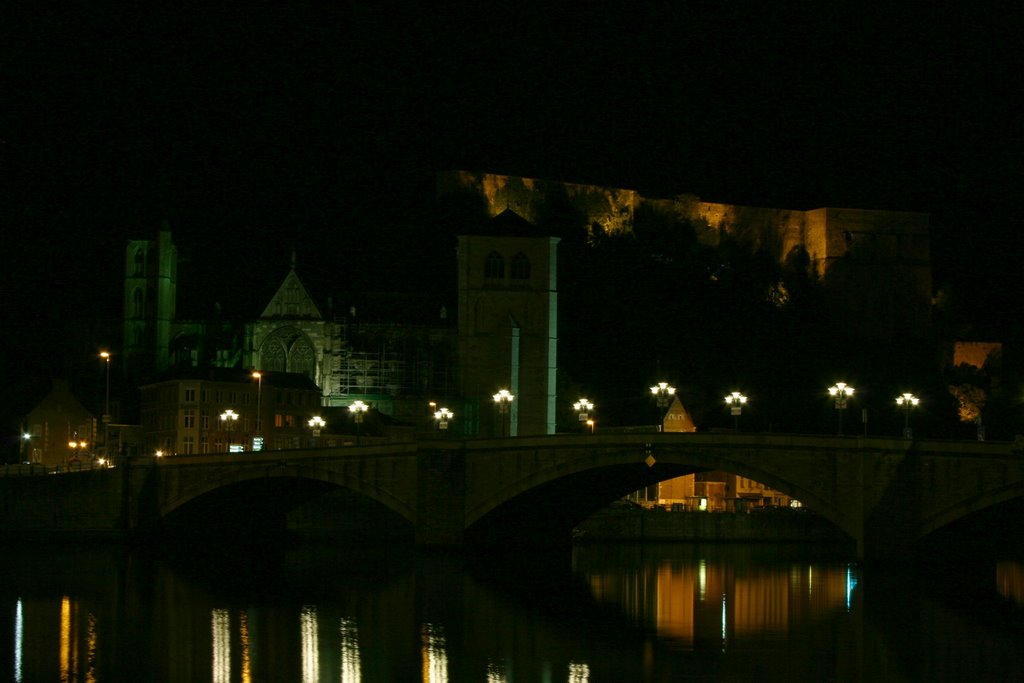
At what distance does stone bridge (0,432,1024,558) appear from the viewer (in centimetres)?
5922

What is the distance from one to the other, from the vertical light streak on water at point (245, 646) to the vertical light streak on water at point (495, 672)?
557cm

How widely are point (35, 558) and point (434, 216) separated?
223ft

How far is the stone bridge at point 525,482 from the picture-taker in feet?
194

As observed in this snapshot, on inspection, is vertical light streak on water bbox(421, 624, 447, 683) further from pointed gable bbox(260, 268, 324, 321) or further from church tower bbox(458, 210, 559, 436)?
pointed gable bbox(260, 268, 324, 321)

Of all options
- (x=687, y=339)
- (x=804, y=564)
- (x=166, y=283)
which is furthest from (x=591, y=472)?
(x=687, y=339)

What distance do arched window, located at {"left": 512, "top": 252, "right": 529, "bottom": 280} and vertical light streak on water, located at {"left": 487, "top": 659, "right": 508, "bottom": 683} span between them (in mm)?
63791

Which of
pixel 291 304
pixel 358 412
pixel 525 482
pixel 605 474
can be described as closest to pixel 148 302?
pixel 291 304

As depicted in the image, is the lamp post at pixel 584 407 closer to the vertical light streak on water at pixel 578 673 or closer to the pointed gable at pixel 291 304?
the pointed gable at pixel 291 304

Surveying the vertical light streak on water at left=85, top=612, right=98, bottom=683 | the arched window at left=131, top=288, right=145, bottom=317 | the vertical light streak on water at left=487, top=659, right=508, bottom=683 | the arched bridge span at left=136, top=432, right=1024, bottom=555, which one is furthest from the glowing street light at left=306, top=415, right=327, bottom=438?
the vertical light streak on water at left=487, top=659, right=508, bottom=683

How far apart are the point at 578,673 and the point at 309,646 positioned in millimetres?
7794

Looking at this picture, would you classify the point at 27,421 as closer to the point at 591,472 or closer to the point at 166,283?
the point at 166,283

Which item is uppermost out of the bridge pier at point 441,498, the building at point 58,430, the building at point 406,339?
the building at point 406,339

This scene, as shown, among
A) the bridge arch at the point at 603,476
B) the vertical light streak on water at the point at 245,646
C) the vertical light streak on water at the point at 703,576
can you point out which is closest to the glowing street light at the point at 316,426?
the bridge arch at the point at 603,476

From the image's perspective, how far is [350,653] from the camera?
47375 mm
